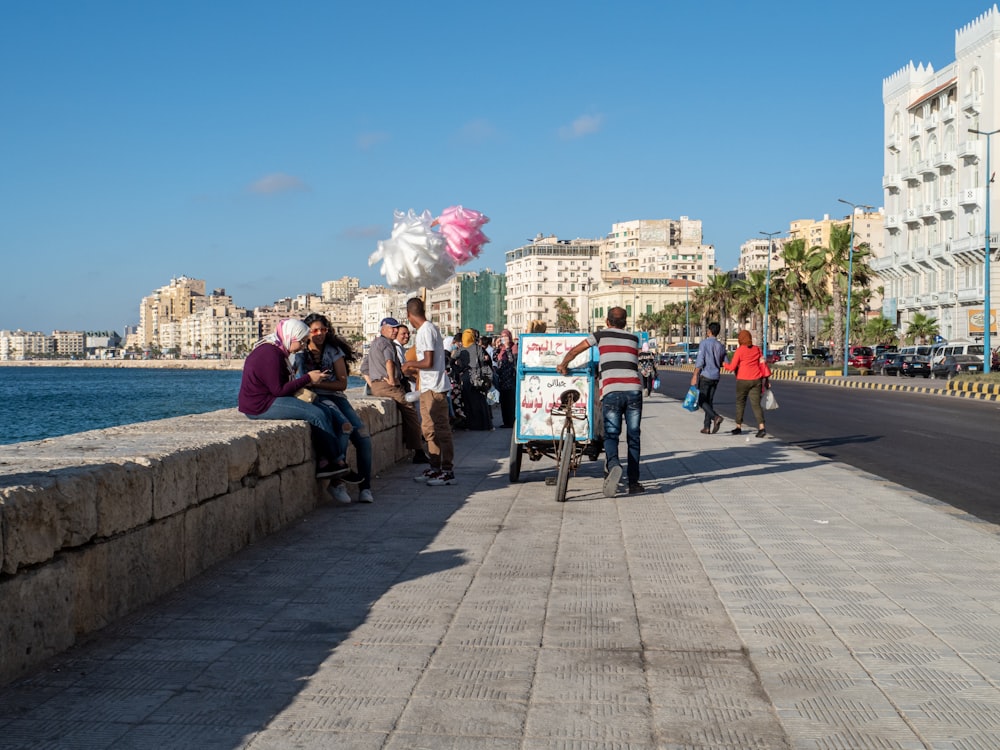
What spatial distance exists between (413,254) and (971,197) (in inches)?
2676

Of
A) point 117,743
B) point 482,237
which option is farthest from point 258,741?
point 482,237

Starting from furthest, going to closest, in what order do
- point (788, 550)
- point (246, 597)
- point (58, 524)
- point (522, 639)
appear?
1. point (788, 550)
2. point (246, 597)
3. point (522, 639)
4. point (58, 524)

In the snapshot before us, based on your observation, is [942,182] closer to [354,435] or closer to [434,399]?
[434,399]

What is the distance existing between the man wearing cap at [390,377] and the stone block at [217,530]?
513cm

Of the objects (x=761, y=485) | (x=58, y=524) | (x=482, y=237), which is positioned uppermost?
(x=482, y=237)

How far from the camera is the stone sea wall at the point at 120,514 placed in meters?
4.40

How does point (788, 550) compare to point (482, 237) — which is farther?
point (482, 237)

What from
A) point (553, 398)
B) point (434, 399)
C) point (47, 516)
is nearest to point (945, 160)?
point (553, 398)

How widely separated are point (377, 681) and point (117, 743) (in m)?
1.03

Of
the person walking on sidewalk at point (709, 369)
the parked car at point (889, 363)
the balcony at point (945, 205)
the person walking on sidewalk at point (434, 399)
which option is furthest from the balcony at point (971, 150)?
the person walking on sidewalk at point (434, 399)

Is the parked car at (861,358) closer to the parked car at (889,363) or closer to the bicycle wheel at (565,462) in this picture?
the parked car at (889,363)

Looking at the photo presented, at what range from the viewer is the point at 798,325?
2726 inches

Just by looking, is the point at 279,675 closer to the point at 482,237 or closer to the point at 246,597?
the point at 246,597

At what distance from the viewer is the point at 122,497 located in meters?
5.26
